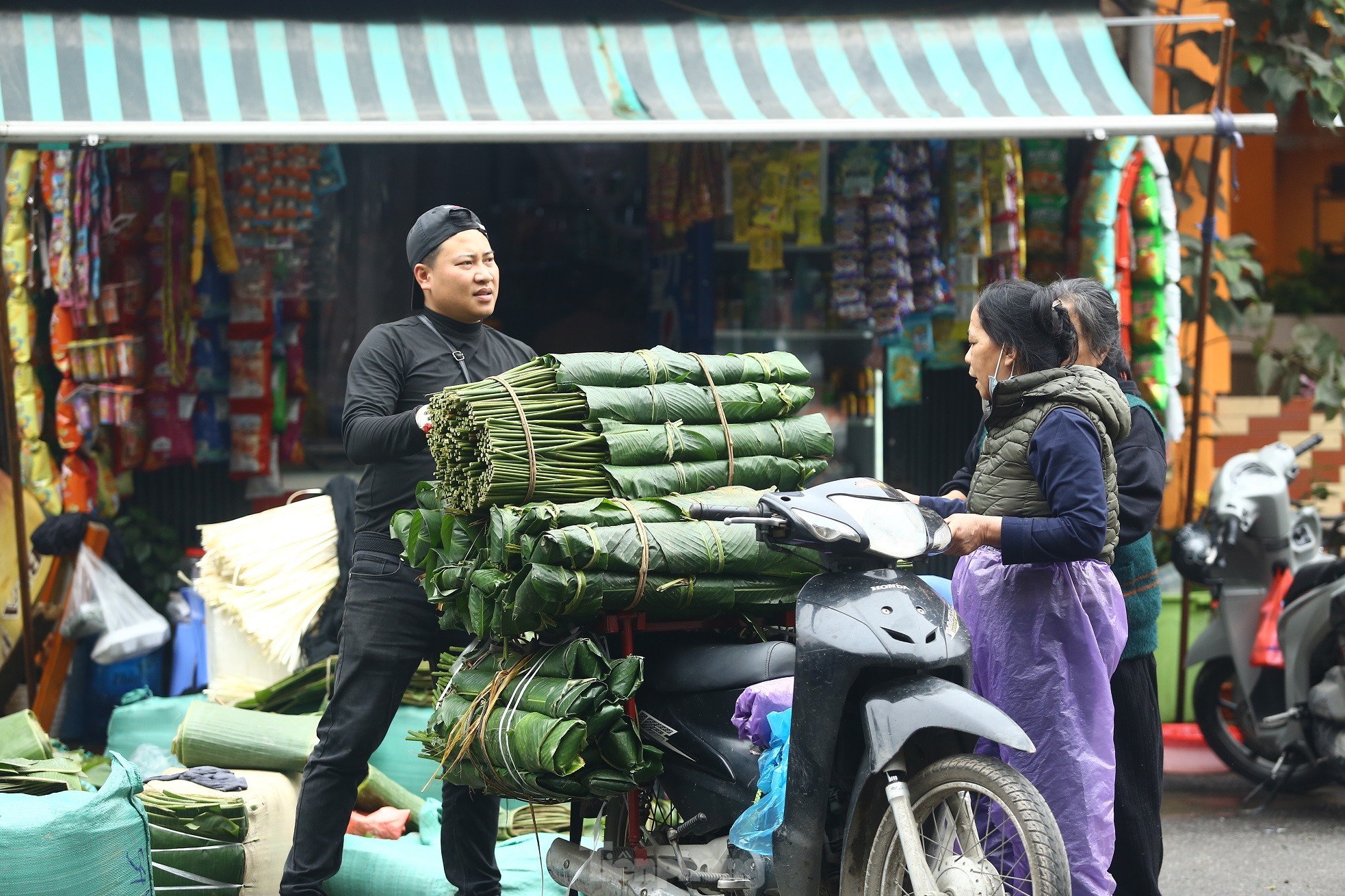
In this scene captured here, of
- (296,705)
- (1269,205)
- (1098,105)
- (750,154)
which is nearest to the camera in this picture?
(296,705)

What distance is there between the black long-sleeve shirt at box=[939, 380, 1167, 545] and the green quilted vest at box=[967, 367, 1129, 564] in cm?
18

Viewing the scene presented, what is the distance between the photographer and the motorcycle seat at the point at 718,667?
12.5 ft

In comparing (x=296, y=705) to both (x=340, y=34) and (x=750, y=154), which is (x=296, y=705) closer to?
(x=340, y=34)

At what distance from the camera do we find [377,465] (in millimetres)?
4551

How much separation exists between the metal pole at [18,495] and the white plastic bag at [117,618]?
265 millimetres

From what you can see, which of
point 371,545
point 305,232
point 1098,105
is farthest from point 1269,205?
point 371,545

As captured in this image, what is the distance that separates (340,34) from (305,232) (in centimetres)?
116

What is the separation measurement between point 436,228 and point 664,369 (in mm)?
959

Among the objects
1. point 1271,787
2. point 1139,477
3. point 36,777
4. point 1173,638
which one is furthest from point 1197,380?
point 36,777

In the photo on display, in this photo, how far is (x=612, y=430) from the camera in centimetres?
389

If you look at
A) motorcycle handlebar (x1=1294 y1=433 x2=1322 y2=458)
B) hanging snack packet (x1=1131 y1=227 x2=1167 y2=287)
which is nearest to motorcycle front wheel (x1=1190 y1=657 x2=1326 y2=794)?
motorcycle handlebar (x1=1294 y1=433 x2=1322 y2=458)

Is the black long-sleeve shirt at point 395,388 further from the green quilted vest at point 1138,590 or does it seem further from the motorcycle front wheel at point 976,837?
the green quilted vest at point 1138,590

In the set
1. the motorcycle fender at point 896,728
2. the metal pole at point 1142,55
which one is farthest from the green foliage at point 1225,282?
the motorcycle fender at point 896,728

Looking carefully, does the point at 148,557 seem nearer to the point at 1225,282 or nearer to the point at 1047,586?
the point at 1047,586
